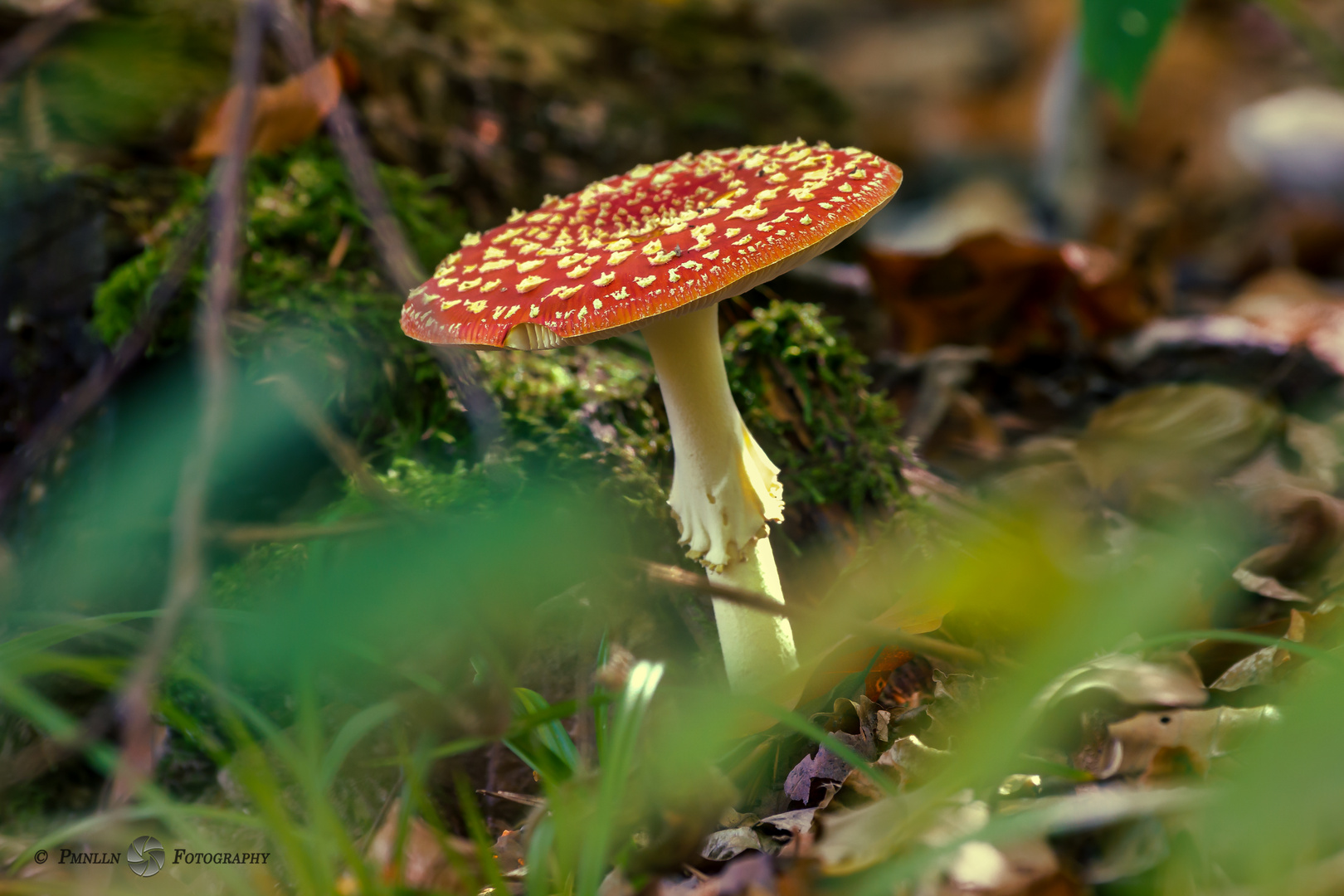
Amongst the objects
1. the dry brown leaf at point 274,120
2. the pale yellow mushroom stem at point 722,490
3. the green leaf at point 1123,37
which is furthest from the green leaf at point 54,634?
the green leaf at point 1123,37

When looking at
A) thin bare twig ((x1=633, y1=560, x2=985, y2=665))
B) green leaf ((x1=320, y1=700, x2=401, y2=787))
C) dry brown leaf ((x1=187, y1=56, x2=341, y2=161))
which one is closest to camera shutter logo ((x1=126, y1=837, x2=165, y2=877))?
green leaf ((x1=320, y1=700, x2=401, y2=787))

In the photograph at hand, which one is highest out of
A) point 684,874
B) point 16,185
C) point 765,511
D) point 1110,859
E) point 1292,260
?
point 16,185

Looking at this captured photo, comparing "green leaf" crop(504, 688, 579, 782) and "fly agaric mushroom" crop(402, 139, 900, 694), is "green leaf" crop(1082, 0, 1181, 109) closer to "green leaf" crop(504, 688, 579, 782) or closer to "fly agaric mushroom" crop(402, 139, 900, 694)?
"fly agaric mushroom" crop(402, 139, 900, 694)

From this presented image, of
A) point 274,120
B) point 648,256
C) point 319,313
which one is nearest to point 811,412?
point 648,256

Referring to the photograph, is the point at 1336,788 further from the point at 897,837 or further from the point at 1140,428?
the point at 1140,428

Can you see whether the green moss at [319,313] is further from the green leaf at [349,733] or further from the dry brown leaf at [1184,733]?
the dry brown leaf at [1184,733]

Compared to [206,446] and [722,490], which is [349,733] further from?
[722,490]

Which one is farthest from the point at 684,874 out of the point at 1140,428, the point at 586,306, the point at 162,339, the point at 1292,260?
the point at 1292,260

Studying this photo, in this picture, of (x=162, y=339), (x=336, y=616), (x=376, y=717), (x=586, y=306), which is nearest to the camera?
(x=336, y=616)
